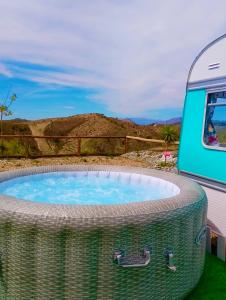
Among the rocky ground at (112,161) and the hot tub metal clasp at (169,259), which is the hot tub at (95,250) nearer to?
the hot tub metal clasp at (169,259)

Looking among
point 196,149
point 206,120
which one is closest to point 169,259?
point 196,149

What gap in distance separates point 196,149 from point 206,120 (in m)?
0.49

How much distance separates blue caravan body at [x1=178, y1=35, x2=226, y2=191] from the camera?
184 inches

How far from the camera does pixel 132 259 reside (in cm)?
266

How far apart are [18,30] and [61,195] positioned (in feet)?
22.9

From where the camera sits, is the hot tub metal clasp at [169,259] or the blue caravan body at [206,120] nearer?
the hot tub metal clasp at [169,259]

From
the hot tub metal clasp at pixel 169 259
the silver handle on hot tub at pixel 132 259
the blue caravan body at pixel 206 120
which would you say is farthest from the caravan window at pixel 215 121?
the silver handle on hot tub at pixel 132 259

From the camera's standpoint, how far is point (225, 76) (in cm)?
452

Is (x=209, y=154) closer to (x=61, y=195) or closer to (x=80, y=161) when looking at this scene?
(x=61, y=195)

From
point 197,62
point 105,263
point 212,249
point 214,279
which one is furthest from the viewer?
point 197,62

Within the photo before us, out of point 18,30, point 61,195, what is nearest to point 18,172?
point 61,195

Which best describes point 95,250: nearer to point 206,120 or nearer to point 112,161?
point 206,120

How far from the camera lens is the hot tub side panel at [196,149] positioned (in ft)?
15.4

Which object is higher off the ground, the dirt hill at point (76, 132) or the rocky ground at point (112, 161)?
the dirt hill at point (76, 132)
